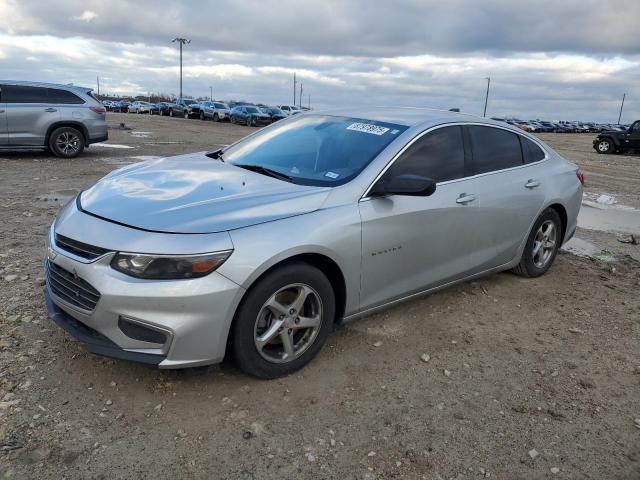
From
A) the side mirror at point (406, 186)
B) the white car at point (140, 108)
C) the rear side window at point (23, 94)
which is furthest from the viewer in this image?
the white car at point (140, 108)

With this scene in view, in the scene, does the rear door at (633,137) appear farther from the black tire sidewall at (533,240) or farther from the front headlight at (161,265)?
the front headlight at (161,265)

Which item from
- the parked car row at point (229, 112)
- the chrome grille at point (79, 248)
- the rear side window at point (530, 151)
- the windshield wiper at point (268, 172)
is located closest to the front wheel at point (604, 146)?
the parked car row at point (229, 112)

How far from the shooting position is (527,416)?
3.10 meters

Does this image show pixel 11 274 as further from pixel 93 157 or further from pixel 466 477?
pixel 93 157

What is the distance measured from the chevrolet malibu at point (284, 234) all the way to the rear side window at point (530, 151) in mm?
122

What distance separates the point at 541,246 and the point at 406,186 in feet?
8.02

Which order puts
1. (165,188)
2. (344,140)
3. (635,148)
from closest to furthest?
(165,188), (344,140), (635,148)

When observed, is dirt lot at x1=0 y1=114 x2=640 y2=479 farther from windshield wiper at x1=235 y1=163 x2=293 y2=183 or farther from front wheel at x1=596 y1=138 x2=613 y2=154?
front wheel at x1=596 y1=138 x2=613 y2=154

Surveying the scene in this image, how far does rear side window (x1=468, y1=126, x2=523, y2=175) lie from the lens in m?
4.45

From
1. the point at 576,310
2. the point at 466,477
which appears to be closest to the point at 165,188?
the point at 466,477

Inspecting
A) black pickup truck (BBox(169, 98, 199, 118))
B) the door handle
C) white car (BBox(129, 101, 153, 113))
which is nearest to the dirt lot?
the door handle

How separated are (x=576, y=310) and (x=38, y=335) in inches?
166

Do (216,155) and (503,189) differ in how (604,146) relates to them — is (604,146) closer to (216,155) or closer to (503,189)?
(503,189)

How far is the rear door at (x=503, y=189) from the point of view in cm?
440
